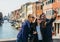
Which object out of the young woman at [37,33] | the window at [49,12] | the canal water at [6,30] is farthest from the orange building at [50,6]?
the canal water at [6,30]

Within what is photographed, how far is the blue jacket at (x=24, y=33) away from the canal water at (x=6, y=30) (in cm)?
15

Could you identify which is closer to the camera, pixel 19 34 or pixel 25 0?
pixel 19 34

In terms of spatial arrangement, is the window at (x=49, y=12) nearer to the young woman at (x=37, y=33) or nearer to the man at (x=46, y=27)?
the man at (x=46, y=27)

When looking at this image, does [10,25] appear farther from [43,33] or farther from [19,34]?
[43,33]

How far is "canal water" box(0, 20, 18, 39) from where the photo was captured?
3.00 meters

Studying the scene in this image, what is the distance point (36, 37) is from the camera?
305 centimetres

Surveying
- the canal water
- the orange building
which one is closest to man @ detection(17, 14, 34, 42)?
the canal water

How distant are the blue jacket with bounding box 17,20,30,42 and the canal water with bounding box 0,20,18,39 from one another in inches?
5.8

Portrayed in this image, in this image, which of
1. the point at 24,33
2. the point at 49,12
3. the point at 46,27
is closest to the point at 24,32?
the point at 24,33

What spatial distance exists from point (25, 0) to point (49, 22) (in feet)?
1.93

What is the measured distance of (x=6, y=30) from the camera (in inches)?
119

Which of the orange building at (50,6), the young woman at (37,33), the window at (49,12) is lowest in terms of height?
the young woman at (37,33)

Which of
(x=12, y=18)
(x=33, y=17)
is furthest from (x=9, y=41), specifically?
(x=33, y=17)

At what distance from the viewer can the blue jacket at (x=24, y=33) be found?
289 cm
